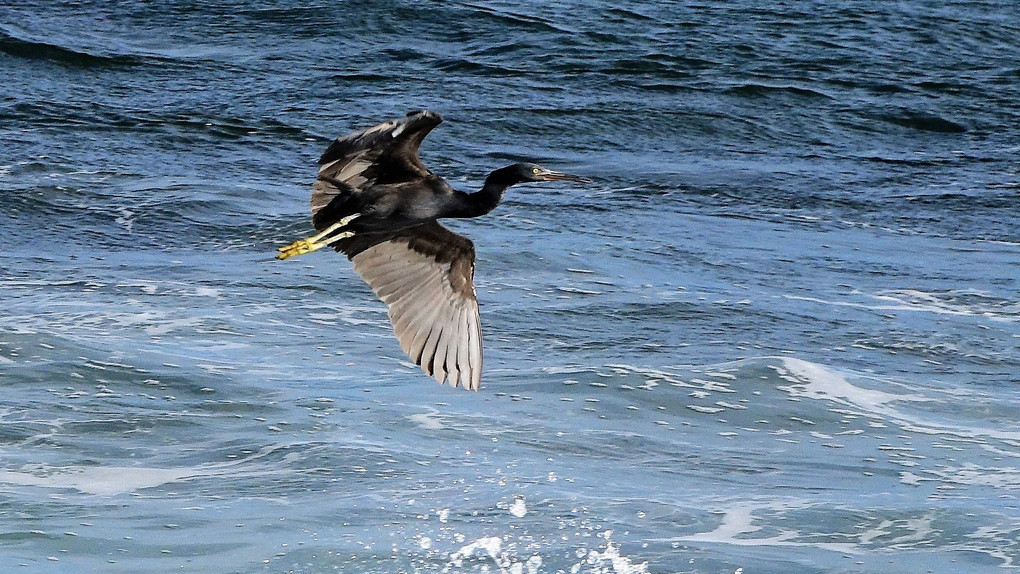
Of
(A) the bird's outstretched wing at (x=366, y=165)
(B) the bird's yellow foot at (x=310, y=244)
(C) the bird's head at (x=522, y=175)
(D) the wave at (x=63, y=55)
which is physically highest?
(A) the bird's outstretched wing at (x=366, y=165)

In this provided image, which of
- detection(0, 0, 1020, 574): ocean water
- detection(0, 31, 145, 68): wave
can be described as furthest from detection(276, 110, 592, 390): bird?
detection(0, 31, 145, 68): wave

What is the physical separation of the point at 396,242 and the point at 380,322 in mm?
3522

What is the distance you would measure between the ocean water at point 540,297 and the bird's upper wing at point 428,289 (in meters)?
0.96

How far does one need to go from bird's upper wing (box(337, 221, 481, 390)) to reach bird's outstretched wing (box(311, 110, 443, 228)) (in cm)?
37

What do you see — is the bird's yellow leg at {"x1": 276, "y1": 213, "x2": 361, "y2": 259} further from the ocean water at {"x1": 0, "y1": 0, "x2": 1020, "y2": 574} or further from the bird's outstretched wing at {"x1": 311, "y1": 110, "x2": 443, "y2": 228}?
the ocean water at {"x1": 0, "y1": 0, "x2": 1020, "y2": 574}

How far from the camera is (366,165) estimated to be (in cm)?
725

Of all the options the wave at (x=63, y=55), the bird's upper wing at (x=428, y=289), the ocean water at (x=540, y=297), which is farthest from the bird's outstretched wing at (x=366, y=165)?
the wave at (x=63, y=55)

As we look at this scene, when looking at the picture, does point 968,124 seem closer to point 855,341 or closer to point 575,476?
point 855,341

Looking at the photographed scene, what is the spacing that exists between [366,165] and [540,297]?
15.8 feet

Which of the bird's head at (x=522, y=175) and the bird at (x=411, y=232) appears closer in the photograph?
the bird at (x=411, y=232)

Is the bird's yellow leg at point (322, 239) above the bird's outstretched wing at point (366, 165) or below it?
below

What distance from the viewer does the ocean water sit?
8.28 m

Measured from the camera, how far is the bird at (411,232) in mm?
7156

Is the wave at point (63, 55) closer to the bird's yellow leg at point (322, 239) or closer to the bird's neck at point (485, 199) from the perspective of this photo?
the bird's yellow leg at point (322, 239)
